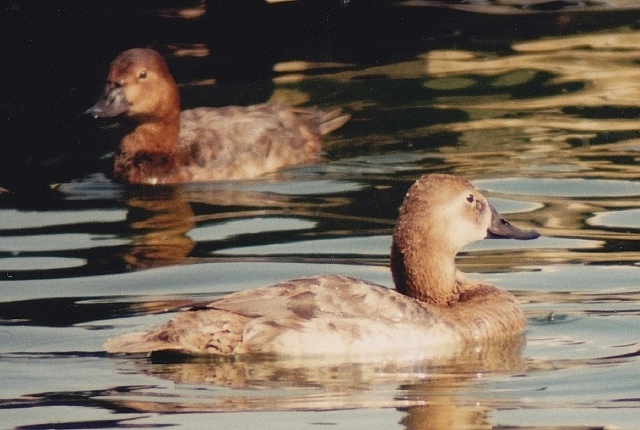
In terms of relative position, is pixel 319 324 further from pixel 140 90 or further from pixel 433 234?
pixel 140 90

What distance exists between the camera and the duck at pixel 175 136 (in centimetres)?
1347

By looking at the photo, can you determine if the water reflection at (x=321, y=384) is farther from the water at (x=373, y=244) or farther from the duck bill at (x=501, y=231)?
the duck bill at (x=501, y=231)

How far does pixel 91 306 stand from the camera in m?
9.31

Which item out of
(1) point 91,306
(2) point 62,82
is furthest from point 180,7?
(1) point 91,306

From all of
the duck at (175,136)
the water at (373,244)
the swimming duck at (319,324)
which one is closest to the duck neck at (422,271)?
the swimming duck at (319,324)

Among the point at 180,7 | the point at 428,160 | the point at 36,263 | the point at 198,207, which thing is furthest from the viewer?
the point at 180,7

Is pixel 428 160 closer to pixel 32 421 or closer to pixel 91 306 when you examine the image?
pixel 91 306

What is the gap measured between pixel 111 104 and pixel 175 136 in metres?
0.62

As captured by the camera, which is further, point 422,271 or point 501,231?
point 501,231

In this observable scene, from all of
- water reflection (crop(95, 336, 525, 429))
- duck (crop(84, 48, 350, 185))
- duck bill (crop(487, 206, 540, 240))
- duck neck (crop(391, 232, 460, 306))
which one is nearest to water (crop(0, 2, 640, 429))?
water reflection (crop(95, 336, 525, 429))

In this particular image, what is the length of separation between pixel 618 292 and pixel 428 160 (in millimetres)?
4735

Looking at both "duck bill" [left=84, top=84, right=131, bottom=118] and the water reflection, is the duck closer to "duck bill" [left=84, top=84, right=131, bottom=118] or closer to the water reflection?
"duck bill" [left=84, top=84, right=131, bottom=118]

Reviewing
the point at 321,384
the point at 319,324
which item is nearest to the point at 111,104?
the point at 319,324

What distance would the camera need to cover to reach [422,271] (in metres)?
8.66
